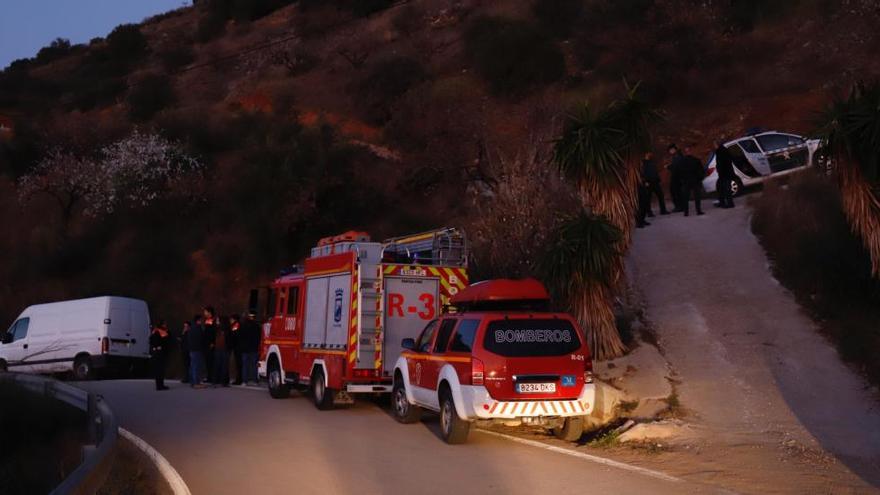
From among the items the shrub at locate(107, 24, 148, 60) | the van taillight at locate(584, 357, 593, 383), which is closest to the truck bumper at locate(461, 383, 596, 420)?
the van taillight at locate(584, 357, 593, 383)

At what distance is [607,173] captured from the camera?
16375 mm

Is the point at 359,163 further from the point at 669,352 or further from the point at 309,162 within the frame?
the point at 669,352

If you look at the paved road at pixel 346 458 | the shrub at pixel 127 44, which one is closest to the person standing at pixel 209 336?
the paved road at pixel 346 458

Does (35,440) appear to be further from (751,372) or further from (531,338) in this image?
(751,372)

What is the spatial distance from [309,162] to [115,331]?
12794 mm

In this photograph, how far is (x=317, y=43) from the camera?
66.8 metres

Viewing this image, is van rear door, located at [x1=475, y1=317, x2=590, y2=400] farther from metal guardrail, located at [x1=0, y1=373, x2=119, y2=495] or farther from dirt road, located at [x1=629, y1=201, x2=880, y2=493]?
metal guardrail, located at [x1=0, y1=373, x2=119, y2=495]

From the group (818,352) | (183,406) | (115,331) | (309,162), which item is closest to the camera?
(818,352)

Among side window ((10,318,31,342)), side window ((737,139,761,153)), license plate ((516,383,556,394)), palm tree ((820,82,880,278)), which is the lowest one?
license plate ((516,383,556,394))

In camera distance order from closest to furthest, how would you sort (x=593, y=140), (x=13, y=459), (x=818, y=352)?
1. (x=13, y=459)
2. (x=818, y=352)
3. (x=593, y=140)

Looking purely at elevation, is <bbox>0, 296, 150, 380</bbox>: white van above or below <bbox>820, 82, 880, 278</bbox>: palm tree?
below

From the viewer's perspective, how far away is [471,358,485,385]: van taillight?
1178cm

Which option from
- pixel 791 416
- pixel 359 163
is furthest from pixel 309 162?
pixel 791 416

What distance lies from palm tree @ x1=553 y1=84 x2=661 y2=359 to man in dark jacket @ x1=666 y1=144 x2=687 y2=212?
8089mm
